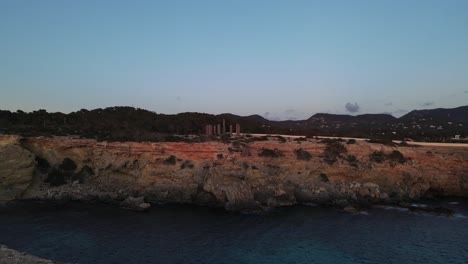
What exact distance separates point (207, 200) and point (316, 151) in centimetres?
1364

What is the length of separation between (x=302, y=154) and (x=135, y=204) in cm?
1815

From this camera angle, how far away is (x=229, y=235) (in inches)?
1081

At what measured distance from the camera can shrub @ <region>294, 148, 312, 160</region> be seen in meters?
42.2

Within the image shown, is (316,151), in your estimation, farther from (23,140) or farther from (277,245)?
(23,140)

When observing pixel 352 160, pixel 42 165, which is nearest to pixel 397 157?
pixel 352 160

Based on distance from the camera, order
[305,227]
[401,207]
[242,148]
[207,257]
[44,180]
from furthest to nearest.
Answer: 1. [242,148]
2. [44,180]
3. [401,207]
4. [305,227]
5. [207,257]

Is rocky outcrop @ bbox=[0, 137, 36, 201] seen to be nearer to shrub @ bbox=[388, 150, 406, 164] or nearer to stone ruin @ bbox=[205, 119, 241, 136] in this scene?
stone ruin @ bbox=[205, 119, 241, 136]

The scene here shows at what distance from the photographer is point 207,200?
122ft

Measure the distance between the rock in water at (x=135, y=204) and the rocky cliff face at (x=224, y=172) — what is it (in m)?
2.07

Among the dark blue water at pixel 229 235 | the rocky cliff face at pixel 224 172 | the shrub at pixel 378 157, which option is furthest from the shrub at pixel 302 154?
the dark blue water at pixel 229 235

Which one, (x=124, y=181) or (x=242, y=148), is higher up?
(x=242, y=148)

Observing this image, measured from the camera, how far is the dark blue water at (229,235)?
23.4 metres

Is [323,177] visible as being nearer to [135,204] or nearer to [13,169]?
[135,204]

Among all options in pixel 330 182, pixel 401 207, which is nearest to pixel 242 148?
pixel 330 182
